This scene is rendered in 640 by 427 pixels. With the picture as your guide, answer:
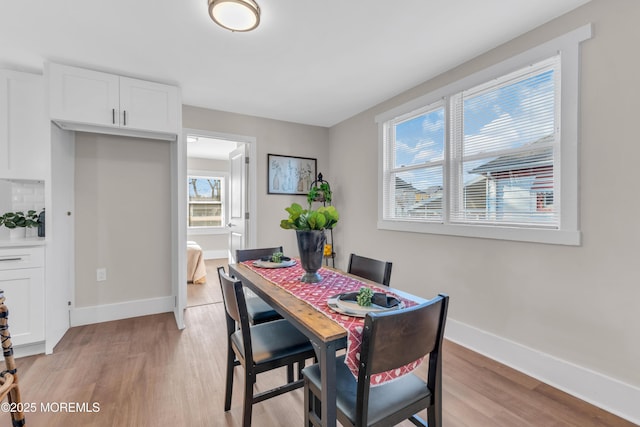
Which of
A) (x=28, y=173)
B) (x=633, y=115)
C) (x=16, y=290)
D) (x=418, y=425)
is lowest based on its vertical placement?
(x=418, y=425)

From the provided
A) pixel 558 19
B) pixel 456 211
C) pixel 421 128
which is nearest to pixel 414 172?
pixel 421 128

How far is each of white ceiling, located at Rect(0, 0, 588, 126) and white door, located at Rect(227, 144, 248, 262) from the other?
1.07 meters

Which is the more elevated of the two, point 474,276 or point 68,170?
point 68,170

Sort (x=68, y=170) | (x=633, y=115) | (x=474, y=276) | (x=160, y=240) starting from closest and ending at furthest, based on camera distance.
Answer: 1. (x=633, y=115)
2. (x=474, y=276)
3. (x=68, y=170)
4. (x=160, y=240)

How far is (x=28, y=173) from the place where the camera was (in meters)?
2.47

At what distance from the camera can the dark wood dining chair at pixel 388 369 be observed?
0.95 meters

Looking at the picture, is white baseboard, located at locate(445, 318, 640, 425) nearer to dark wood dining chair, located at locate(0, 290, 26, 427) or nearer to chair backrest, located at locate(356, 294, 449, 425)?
chair backrest, located at locate(356, 294, 449, 425)

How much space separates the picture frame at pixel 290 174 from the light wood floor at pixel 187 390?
2.04 meters

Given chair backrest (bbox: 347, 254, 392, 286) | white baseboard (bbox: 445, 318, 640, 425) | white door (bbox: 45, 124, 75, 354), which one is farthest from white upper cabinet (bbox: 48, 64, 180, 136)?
white baseboard (bbox: 445, 318, 640, 425)

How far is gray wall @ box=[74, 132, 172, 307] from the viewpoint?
2980mm

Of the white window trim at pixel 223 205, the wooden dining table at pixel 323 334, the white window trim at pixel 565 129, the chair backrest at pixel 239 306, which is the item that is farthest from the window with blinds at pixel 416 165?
the white window trim at pixel 223 205

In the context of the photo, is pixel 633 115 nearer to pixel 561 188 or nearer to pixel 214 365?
pixel 561 188

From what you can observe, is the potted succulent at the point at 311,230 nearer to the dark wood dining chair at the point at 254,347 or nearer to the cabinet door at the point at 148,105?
the dark wood dining chair at the point at 254,347

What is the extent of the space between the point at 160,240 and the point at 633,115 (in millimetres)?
4078
